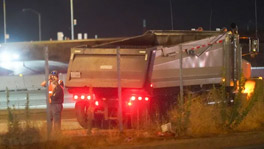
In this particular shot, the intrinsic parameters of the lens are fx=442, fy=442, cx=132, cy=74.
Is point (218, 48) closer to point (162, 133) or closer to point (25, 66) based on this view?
point (162, 133)

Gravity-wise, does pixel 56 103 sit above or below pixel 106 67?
below

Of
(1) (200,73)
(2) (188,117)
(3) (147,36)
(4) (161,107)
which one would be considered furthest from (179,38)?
(2) (188,117)

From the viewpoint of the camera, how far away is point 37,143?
30.2 feet

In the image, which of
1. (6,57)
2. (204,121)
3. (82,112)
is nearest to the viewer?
(204,121)

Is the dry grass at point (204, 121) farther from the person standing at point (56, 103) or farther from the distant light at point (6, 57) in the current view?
the distant light at point (6, 57)

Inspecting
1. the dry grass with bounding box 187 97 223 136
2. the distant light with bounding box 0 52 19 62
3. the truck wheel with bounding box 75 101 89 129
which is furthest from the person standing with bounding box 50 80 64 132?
the distant light with bounding box 0 52 19 62

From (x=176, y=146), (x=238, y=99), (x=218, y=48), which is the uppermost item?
(x=218, y=48)

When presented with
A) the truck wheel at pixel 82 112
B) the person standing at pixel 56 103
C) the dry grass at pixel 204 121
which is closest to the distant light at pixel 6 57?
the truck wheel at pixel 82 112

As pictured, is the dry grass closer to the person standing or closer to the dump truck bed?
the dump truck bed

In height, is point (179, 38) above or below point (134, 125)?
above

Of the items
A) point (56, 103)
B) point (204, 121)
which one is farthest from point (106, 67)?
point (204, 121)

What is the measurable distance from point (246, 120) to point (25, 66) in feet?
130

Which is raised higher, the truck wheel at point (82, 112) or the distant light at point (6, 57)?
the distant light at point (6, 57)

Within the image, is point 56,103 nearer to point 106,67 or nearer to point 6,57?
point 106,67
